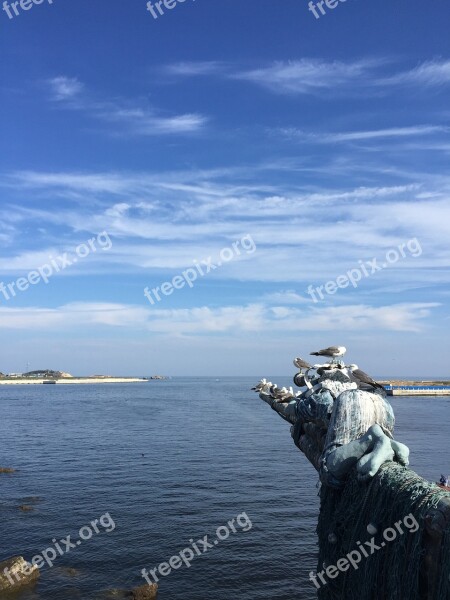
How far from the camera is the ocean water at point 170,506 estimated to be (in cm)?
1988

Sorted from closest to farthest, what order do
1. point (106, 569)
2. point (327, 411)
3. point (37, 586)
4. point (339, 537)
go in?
point (339, 537)
point (327, 411)
point (37, 586)
point (106, 569)

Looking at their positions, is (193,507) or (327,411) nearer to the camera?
(327,411)

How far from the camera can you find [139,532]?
79.8 feet

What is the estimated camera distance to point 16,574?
1933 cm

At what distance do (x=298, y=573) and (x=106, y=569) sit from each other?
7.27m

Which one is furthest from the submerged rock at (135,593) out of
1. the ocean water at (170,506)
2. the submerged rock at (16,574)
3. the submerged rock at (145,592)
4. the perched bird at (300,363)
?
the perched bird at (300,363)

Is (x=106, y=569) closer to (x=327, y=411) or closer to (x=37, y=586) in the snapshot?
(x=37, y=586)

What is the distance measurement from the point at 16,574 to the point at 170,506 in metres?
10.0

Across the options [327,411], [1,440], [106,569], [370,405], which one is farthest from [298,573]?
[1,440]

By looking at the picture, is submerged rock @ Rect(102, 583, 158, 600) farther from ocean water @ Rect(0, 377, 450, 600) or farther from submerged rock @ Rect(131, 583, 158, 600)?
ocean water @ Rect(0, 377, 450, 600)

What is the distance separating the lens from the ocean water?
19875 mm

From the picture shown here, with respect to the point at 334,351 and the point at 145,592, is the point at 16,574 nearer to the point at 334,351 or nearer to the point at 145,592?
the point at 145,592

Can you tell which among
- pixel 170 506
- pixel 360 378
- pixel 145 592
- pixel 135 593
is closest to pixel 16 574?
pixel 135 593

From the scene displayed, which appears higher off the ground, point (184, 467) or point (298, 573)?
point (184, 467)
